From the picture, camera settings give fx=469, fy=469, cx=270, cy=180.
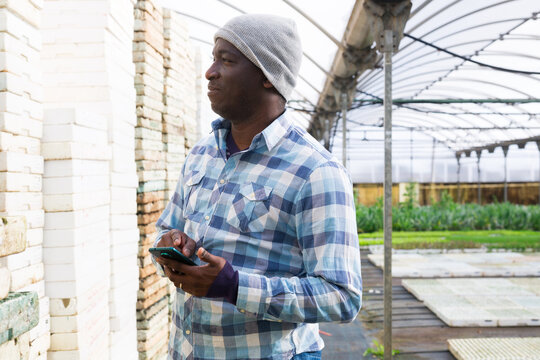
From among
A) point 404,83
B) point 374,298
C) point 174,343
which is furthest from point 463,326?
point 404,83

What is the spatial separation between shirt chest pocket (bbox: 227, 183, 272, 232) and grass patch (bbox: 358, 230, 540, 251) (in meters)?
8.26

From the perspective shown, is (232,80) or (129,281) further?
(129,281)

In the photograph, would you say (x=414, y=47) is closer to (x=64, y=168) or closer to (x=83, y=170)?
(x=83, y=170)

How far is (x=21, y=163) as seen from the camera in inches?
74.5

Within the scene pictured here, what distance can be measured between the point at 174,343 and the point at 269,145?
737mm

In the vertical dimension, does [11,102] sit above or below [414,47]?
below

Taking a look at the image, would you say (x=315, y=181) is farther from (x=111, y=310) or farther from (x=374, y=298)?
(x=374, y=298)

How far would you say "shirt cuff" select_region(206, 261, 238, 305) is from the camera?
128 cm

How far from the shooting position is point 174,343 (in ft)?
5.18

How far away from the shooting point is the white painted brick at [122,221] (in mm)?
2691

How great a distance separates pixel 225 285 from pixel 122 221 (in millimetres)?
1686

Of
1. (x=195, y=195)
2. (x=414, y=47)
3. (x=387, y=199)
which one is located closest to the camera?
(x=195, y=195)

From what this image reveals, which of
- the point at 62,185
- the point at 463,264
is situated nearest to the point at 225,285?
the point at 62,185

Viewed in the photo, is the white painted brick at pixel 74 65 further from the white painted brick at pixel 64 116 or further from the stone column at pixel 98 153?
the white painted brick at pixel 64 116
